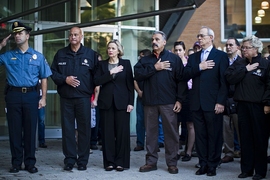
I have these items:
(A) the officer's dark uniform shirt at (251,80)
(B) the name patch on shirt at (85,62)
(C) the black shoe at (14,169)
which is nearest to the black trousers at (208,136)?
(A) the officer's dark uniform shirt at (251,80)

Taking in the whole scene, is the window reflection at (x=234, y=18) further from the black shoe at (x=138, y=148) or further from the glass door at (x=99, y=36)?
the black shoe at (x=138, y=148)

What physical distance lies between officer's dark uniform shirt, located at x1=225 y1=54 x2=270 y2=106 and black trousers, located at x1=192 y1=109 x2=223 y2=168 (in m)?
0.51

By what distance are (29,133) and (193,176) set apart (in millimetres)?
2535

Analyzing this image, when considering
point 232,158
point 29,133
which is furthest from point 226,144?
point 29,133

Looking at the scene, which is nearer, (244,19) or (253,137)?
(253,137)

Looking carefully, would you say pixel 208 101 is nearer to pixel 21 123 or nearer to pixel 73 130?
pixel 73 130

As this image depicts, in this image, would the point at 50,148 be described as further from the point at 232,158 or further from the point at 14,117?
the point at 232,158

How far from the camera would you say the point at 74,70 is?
847 cm

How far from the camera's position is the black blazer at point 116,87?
845 centimetres

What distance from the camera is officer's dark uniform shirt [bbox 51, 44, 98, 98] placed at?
Answer: 8.44 meters

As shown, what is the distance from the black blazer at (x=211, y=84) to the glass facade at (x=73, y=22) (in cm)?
518

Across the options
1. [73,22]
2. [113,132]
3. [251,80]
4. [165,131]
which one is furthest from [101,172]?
[73,22]

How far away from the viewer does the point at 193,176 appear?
7859mm

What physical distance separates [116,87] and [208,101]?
57.7 inches
